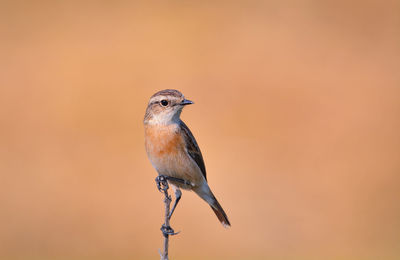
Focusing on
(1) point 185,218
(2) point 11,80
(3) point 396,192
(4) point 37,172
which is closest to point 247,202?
(1) point 185,218

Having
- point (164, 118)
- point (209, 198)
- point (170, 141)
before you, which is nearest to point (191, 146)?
point (170, 141)

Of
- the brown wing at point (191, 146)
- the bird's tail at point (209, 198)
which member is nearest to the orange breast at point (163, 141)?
the brown wing at point (191, 146)

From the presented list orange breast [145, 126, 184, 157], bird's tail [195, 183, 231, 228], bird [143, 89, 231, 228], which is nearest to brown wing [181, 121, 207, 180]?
bird [143, 89, 231, 228]

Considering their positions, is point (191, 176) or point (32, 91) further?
point (32, 91)

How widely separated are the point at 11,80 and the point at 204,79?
235 inches

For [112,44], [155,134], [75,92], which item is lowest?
[155,134]

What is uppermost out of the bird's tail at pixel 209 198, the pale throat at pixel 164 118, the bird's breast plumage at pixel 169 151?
the pale throat at pixel 164 118

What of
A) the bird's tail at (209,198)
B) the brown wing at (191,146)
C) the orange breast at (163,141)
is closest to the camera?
the orange breast at (163,141)

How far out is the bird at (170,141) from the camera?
6008 mm

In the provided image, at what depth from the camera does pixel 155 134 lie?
19.9 ft

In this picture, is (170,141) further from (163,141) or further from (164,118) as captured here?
(164,118)

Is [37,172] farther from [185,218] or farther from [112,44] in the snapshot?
[112,44]

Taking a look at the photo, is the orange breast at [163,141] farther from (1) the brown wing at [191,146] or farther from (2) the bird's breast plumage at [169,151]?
(1) the brown wing at [191,146]

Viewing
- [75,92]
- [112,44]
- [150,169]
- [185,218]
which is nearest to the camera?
[185,218]
